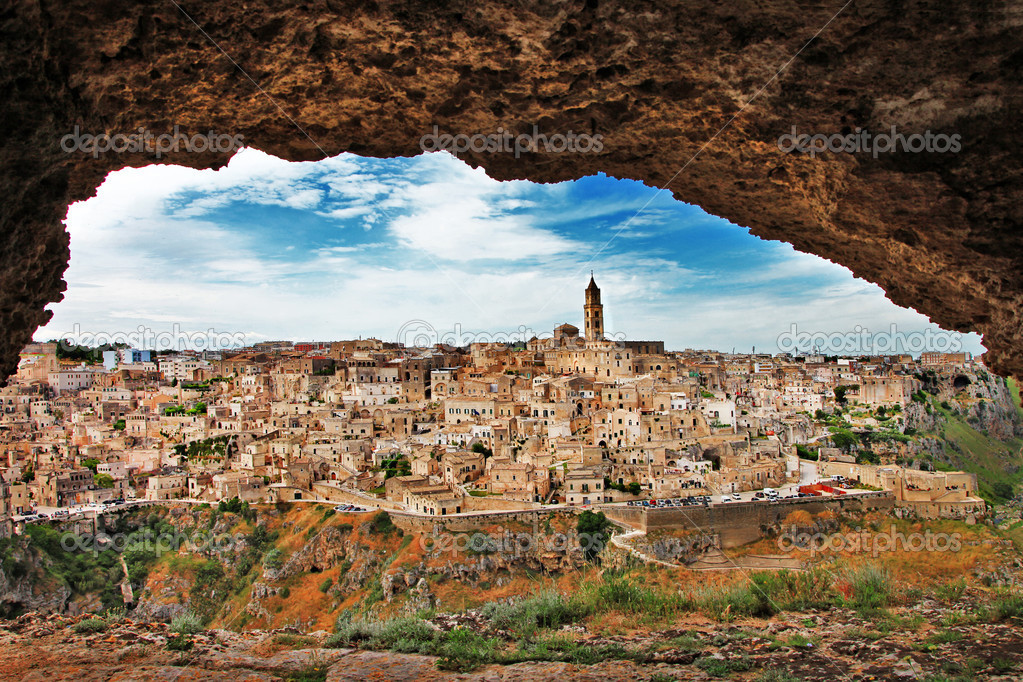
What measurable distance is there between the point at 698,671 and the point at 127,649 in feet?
10.9

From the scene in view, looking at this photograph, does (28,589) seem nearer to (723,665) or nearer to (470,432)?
(470,432)

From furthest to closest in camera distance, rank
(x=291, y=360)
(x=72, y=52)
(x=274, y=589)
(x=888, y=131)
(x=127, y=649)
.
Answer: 1. (x=291, y=360)
2. (x=274, y=589)
3. (x=127, y=649)
4. (x=888, y=131)
5. (x=72, y=52)

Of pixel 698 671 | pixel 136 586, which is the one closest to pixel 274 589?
pixel 136 586

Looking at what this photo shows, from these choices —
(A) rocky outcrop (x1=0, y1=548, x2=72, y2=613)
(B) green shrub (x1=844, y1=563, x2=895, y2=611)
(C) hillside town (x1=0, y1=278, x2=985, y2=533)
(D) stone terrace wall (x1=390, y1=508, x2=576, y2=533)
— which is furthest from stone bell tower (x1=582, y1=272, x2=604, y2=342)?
(B) green shrub (x1=844, y1=563, x2=895, y2=611)

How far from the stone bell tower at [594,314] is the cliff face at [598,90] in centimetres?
4812

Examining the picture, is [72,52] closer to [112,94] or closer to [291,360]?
[112,94]

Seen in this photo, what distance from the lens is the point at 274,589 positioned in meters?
23.2

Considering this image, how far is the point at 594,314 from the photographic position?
51.2 metres

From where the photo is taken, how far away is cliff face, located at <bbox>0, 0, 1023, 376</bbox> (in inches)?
92.5

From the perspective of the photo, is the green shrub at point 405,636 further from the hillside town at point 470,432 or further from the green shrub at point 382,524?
the green shrub at point 382,524

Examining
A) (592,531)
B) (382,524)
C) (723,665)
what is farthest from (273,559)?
(723,665)

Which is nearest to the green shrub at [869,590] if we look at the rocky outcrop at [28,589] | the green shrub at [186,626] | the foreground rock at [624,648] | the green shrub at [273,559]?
the foreground rock at [624,648]

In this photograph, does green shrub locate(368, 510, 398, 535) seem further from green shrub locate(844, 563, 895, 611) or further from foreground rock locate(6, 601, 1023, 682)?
foreground rock locate(6, 601, 1023, 682)

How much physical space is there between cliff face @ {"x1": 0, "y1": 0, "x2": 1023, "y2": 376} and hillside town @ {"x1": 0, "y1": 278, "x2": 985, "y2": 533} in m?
21.7
